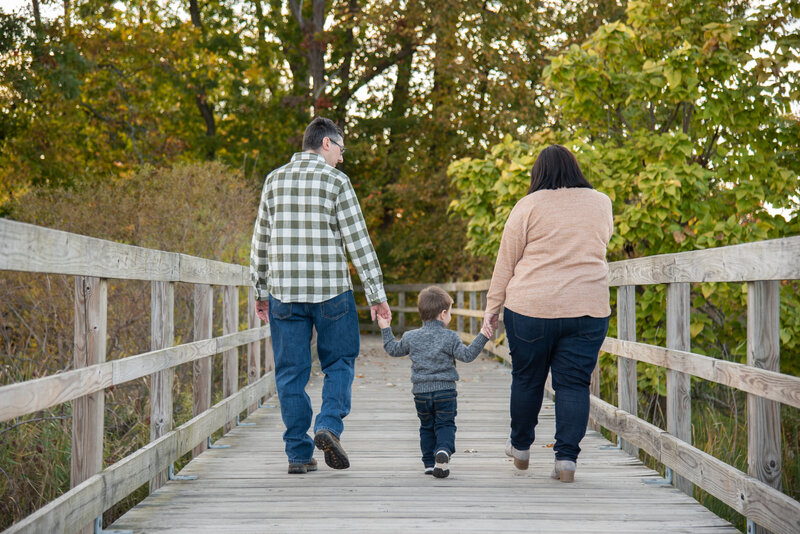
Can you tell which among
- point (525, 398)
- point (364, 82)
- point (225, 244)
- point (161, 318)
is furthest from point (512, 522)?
point (364, 82)

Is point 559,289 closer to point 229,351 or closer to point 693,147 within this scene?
point 229,351

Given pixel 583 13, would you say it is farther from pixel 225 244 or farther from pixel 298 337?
pixel 298 337

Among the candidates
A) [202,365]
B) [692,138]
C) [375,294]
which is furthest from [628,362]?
[692,138]

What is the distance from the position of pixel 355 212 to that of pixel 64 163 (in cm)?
1644

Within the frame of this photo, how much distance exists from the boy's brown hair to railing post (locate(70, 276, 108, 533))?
1713mm

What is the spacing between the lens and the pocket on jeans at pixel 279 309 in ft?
14.7

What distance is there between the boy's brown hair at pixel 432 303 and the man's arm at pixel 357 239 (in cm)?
20

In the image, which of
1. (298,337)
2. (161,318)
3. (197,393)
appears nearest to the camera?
(161,318)

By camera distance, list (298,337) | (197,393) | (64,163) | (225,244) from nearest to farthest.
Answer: (298,337) → (197,393) → (225,244) → (64,163)

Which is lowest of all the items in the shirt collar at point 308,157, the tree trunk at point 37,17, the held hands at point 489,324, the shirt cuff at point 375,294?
the held hands at point 489,324

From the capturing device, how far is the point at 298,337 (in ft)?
14.9

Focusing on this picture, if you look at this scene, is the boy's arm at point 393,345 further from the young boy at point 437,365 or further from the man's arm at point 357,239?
the man's arm at point 357,239

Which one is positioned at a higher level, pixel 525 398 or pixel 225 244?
pixel 225 244

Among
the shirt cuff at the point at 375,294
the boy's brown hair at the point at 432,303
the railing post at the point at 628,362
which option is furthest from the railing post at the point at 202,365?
the railing post at the point at 628,362
